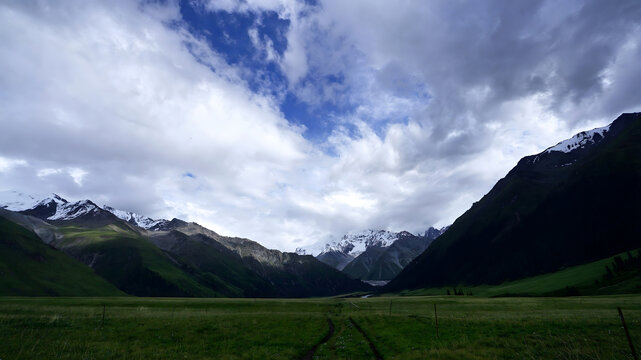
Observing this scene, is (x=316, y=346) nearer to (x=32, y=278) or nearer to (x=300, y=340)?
(x=300, y=340)

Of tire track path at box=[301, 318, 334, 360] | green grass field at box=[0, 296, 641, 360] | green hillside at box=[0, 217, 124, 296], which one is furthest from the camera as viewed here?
green hillside at box=[0, 217, 124, 296]

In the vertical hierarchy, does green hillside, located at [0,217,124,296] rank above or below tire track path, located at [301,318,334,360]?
above

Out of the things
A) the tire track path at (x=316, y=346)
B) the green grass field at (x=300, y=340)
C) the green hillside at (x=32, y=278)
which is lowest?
the tire track path at (x=316, y=346)

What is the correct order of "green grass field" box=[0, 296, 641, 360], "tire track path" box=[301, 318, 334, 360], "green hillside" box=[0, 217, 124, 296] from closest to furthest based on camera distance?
"green grass field" box=[0, 296, 641, 360] < "tire track path" box=[301, 318, 334, 360] < "green hillside" box=[0, 217, 124, 296]

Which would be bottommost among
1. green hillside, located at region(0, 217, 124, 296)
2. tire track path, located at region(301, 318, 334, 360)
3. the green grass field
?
tire track path, located at region(301, 318, 334, 360)

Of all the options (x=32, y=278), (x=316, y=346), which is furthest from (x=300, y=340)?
(x=32, y=278)

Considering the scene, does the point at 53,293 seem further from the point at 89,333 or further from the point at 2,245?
the point at 89,333

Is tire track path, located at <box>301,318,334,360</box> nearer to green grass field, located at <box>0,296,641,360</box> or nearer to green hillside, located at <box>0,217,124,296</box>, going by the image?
green grass field, located at <box>0,296,641,360</box>

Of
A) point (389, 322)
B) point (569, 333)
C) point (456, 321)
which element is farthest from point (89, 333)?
point (569, 333)

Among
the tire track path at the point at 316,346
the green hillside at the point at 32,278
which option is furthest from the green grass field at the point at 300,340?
the green hillside at the point at 32,278

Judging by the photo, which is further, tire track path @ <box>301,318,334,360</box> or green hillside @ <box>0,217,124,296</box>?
green hillside @ <box>0,217,124,296</box>

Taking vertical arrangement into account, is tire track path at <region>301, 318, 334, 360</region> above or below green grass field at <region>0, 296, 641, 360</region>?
below

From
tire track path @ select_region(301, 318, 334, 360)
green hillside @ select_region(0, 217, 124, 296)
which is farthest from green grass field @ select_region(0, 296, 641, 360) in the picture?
green hillside @ select_region(0, 217, 124, 296)

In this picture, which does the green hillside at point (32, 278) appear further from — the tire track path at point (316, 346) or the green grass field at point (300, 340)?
the tire track path at point (316, 346)
